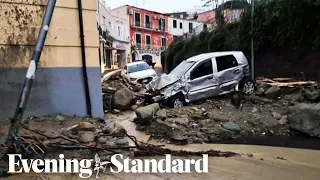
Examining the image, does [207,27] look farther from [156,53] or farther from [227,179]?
[156,53]

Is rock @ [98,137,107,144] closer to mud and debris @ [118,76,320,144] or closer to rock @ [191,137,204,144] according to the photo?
mud and debris @ [118,76,320,144]

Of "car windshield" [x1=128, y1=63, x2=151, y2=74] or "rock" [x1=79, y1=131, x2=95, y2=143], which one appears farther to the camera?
"car windshield" [x1=128, y1=63, x2=151, y2=74]

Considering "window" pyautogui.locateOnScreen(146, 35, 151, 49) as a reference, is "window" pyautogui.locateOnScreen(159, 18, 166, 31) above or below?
above

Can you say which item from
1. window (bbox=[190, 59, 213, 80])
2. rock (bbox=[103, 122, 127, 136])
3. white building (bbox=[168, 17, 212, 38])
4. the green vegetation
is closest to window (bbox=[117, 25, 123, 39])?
white building (bbox=[168, 17, 212, 38])

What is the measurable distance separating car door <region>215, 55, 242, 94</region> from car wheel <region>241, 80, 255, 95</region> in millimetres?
334

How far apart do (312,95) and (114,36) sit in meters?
39.2

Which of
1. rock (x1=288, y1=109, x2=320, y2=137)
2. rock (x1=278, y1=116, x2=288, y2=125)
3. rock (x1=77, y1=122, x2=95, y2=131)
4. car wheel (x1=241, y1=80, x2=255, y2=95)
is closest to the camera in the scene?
rock (x1=77, y1=122, x2=95, y2=131)

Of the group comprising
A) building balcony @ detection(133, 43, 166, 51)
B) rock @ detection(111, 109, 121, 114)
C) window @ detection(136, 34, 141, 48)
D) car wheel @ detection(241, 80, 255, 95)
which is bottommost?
A: rock @ detection(111, 109, 121, 114)

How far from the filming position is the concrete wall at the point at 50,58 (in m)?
6.64

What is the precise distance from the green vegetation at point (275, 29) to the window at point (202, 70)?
4.45 metres

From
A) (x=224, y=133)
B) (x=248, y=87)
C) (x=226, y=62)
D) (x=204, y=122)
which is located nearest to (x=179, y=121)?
(x=204, y=122)

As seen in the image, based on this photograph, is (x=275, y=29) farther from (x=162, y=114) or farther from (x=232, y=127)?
(x=162, y=114)

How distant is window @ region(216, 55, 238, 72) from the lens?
38.4 ft

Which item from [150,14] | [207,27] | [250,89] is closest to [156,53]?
[150,14]
